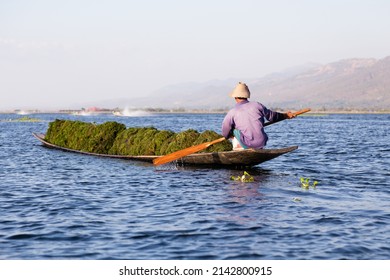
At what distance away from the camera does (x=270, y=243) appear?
40.2ft

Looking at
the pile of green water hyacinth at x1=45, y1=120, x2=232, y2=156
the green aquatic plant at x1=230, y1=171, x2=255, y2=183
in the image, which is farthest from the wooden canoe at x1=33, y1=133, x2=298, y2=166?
the green aquatic plant at x1=230, y1=171, x2=255, y2=183

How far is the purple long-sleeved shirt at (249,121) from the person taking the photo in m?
21.7

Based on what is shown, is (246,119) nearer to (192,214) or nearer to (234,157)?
(234,157)

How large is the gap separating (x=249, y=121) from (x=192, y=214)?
7044 millimetres

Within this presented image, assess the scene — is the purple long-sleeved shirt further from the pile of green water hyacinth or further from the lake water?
the pile of green water hyacinth

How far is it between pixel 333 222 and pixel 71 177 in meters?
13.0

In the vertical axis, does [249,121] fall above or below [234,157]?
above

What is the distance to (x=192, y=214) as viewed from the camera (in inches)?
608

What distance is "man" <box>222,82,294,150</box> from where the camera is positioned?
21.7m

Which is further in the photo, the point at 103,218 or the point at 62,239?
the point at 103,218

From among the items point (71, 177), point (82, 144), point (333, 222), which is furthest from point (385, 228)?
point (82, 144)

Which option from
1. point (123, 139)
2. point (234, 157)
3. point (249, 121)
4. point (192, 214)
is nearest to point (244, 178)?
point (249, 121)
